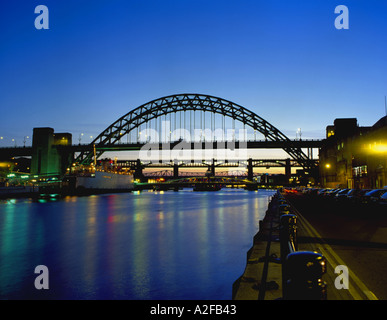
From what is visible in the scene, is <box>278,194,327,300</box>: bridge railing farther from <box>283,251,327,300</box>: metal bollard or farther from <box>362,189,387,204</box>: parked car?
<box>362,189,387,204</box>: parked car

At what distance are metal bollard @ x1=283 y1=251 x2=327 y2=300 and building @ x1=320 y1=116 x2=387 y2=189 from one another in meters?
41.4

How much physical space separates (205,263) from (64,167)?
8629 centimetres

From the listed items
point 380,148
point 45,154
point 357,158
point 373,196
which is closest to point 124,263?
point 373,196

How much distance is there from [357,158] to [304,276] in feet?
173

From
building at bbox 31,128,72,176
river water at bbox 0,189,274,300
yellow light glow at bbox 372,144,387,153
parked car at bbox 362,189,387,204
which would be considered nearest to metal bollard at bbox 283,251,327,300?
river water at bbox 0,189,274,300

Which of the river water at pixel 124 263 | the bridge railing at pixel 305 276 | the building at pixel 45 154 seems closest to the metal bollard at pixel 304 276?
the bridge railing at pixel 305 276

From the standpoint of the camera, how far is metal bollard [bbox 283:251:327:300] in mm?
2387

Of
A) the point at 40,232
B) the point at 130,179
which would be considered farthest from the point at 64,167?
the point at 40,232

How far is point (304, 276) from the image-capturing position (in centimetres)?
243

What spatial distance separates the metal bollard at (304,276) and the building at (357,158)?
41379 millimetres

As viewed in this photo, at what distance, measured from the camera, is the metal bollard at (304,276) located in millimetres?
2387

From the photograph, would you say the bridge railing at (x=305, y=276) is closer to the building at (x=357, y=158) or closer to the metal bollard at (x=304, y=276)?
the metal bollard at (x=304, y=276)

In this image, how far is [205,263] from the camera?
10.7 metres
